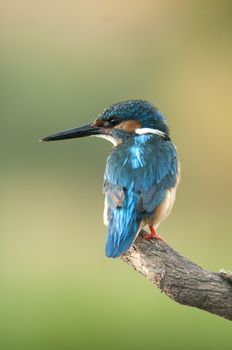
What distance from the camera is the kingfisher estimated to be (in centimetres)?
266

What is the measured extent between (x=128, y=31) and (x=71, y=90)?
0.87m

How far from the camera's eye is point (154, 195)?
275cm

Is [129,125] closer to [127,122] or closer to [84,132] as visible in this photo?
[127,122]

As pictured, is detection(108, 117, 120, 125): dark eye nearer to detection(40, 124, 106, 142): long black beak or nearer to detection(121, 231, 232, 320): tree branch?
detection(40, 124, 106, 142): long black beak

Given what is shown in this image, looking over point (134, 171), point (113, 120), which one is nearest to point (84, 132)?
point (113, 120)

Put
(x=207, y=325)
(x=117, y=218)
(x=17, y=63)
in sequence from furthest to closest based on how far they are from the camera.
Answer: (x=17, y=63), (x=207, y=325), (x=117, y=218)

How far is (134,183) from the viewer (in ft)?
8.98

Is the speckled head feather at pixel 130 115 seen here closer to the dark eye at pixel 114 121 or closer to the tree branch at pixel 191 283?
the dark eye at pixel 114 121

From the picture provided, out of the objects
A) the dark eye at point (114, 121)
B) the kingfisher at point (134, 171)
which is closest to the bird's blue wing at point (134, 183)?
the kingfisher at point (134, 171)

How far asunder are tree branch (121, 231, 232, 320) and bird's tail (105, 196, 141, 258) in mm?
92

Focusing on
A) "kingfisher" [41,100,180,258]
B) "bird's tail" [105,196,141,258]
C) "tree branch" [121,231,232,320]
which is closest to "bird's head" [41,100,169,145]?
"kingfisher" [41,100,180,258]

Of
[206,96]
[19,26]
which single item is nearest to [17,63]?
[19,26]

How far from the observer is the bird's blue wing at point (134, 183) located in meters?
2.61

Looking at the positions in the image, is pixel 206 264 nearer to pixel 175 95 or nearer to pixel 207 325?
pixel 207 325
